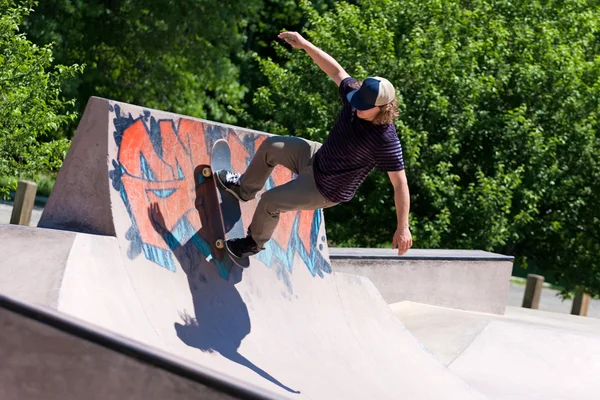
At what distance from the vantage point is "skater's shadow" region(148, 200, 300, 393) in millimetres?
5215

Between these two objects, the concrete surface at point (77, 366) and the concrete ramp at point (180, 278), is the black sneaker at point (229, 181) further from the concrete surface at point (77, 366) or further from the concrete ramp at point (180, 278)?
the concrete surface at point (77, 366)

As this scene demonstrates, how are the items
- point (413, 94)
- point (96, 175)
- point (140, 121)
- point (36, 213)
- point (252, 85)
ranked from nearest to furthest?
1. point (96, 175)
2. point (140, 121)
3. point (413, 94)
4. point (36, 213)
5. point (252, 85)

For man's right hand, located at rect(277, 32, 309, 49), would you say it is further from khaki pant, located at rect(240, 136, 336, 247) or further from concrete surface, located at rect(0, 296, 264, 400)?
concrete surface, located at rect(0, 296, 264, 400)

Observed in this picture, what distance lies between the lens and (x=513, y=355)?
8.17 metres

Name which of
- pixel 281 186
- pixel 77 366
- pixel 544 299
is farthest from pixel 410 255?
pixel 544 299

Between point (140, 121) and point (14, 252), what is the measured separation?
137cm

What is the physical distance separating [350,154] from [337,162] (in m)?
0.11

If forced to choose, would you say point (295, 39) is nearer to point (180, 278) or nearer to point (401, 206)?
point (401, 206)

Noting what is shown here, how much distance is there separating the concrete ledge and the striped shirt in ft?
12.4

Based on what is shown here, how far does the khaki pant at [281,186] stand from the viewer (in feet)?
18.7

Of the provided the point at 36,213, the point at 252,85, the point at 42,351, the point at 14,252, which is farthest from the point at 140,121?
the point at 252,85

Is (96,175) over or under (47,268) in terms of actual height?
over

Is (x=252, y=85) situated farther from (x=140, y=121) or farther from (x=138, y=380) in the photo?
(x=138, y=380)

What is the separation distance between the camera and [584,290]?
Answer: 15.5m
